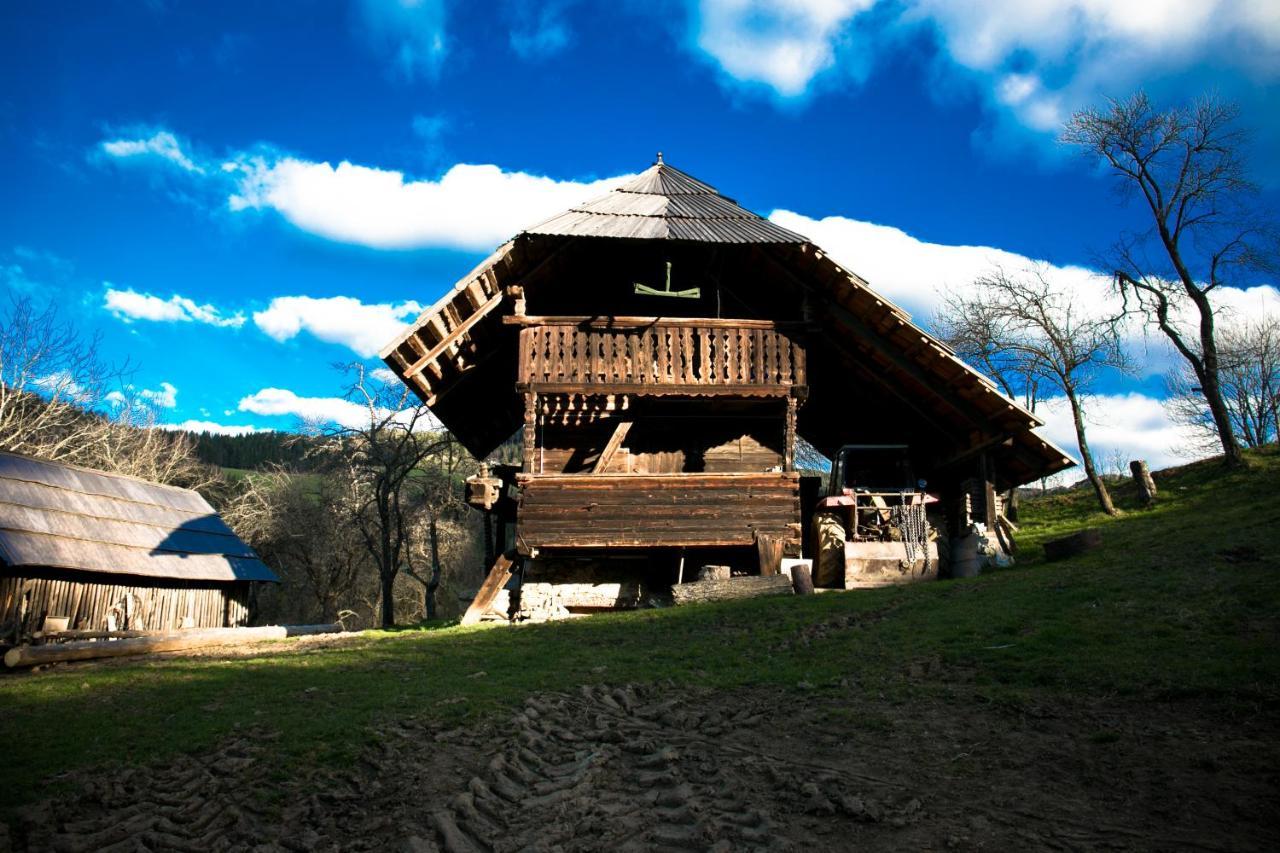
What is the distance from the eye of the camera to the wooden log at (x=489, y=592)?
16.1m

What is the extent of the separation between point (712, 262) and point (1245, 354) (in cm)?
2209

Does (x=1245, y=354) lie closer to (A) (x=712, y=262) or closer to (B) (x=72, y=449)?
(A) (x=712, y=262)

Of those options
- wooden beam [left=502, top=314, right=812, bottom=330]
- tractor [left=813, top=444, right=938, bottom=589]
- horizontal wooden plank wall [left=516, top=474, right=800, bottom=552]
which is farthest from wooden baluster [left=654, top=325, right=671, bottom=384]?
tractor [left=813, top=444, right=938, bottom=589]

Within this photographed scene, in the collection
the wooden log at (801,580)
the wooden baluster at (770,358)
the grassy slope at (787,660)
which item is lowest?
the grassy slope at (787,660)

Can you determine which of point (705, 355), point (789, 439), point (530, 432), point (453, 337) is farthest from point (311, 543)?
point (789, 439)

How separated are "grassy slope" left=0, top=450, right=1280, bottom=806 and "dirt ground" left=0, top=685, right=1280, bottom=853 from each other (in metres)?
0.57

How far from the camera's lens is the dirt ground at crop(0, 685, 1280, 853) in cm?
500

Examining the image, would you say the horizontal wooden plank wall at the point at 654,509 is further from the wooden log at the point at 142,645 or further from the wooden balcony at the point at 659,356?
the wooden log at the point at 142,645

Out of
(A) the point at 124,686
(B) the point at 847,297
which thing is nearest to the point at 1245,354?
(B) the point at 847,297

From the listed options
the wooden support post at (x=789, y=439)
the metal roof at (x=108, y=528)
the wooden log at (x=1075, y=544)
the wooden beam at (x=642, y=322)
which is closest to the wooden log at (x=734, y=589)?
the wooden support post at (x=789, y=439)

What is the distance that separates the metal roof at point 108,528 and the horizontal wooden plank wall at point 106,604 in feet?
1.84

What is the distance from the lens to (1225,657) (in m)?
7.56

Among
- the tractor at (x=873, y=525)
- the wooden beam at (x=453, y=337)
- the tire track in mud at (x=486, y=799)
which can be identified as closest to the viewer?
the tire track in mud at (x=486, y=799)

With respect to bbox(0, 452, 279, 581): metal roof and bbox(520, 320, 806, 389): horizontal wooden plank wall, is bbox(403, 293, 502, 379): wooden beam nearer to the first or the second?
bbox(520, 320, 806, 389): horizontal wooden plank wall
